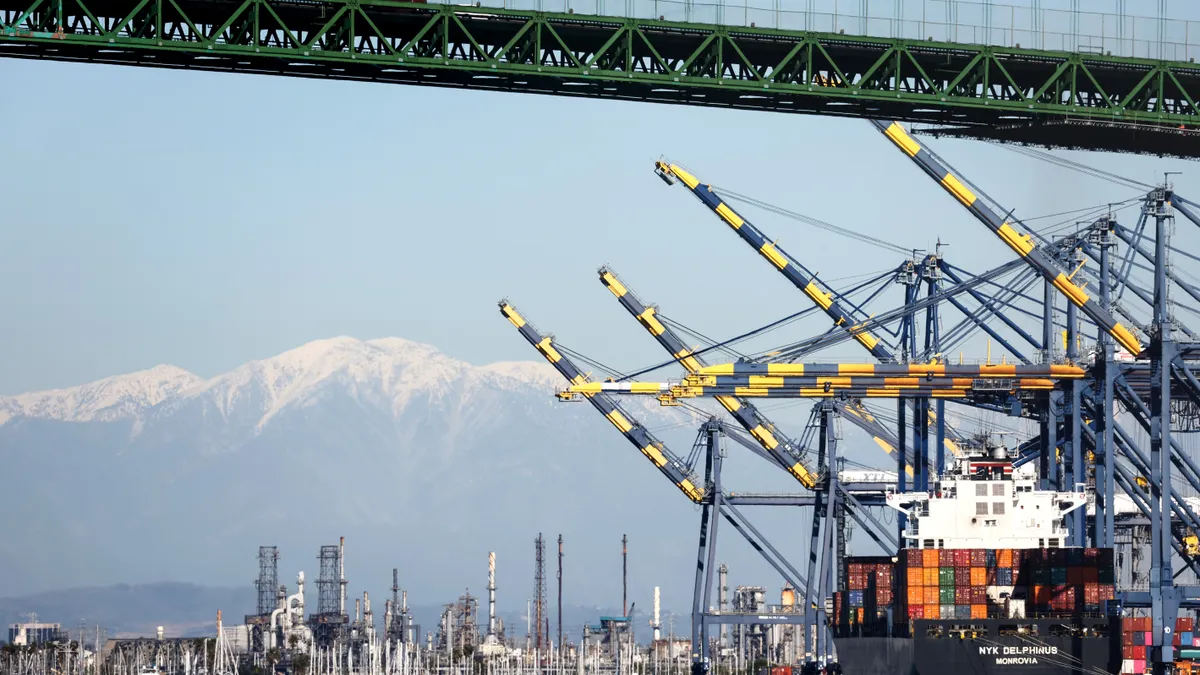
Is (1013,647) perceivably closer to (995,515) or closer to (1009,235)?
(995,515)

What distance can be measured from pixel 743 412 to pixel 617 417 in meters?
5.98

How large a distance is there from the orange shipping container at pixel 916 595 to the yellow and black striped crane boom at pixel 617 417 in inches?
1038

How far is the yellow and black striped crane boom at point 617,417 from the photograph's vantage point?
3627 inches

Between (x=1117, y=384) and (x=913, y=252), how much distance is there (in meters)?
16.6

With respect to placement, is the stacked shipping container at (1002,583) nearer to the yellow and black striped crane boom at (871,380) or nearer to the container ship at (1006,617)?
the container ship at (1006,617)

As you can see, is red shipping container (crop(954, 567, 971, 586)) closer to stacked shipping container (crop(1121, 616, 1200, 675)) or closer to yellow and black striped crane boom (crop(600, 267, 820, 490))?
stacked shipping container (crop(1121, 616, 1200, 675))

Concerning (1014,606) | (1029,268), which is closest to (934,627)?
(1014,606)

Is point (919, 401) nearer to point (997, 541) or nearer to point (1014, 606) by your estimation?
point (997, 541)

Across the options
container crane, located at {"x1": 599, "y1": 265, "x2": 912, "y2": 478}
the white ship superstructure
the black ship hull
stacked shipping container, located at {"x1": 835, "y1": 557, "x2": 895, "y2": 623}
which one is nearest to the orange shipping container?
the black ship hull

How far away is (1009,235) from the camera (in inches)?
2788

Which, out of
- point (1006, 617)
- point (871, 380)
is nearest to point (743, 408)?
point (871, 380)

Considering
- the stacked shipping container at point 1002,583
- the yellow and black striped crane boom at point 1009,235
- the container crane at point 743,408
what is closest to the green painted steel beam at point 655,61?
the yellow and black striped crane boom at point 1009,235

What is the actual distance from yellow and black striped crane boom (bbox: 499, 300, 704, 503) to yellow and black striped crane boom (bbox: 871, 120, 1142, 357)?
23995 mm

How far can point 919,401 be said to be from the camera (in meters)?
81.2
